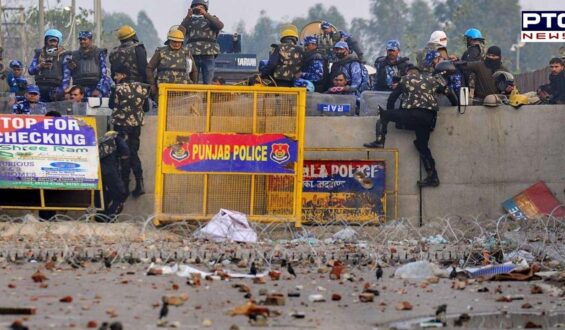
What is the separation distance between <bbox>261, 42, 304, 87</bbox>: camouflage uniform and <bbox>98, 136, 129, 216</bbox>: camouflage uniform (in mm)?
2526

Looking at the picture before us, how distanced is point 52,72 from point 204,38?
2.42m

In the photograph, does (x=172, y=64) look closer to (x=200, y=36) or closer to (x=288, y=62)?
(x=200, y=36)

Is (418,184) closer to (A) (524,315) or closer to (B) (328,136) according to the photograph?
(B) (328,136)

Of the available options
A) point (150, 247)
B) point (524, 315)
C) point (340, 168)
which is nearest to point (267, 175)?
point (340, 168)

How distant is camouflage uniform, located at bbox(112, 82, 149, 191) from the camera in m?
21.5

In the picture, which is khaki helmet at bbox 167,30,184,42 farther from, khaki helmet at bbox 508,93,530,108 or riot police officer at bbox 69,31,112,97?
khaki helmet at bbox 508,93,530,108

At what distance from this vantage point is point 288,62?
22.4 meters

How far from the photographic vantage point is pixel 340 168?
21.5 meters

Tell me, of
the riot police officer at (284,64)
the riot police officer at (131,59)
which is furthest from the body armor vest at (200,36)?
the riot police officer at (284,64)

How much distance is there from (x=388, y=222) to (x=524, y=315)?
8969 mm

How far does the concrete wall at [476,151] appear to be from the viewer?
72.0 feet

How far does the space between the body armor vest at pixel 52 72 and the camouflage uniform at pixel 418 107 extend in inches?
202

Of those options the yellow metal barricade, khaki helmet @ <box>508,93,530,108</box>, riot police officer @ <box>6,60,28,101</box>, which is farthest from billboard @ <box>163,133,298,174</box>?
riot police officer @ <box>6,60,28,101</box>

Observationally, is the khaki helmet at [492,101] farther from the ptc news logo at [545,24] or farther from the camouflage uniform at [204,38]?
the ptc news logo at [545,24]
